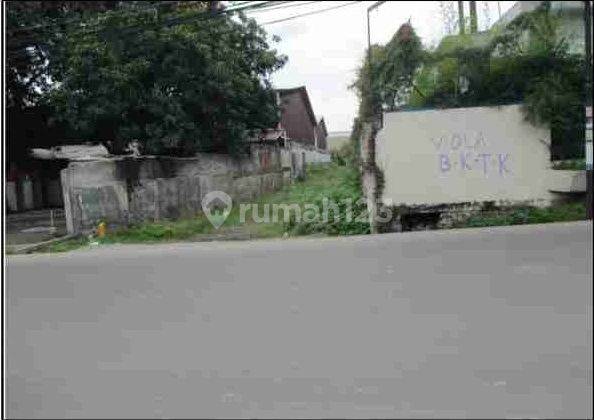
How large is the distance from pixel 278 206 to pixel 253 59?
210 inches

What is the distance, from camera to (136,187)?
1340 centimetres

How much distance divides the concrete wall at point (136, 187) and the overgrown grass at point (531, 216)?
6.94 metres

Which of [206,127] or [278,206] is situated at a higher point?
[206,127]

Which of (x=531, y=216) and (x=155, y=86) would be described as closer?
(x=531, y=216)

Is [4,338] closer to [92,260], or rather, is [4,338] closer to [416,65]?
[92,260]

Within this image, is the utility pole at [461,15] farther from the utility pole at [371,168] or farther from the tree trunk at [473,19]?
the utility pole at [371,168]

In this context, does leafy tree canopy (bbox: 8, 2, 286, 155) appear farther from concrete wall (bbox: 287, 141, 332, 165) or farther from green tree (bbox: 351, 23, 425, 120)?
concrete wall (bbox: 287, 141, 332, 165)

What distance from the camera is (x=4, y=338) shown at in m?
4.93

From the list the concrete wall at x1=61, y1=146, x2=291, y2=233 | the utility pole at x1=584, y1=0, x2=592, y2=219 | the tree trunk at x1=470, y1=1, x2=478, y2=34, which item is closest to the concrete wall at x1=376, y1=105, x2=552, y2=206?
the utility pole at x1=584, y1=0, x2=592, y2=219

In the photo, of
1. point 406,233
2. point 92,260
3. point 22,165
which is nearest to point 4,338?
point 92,260

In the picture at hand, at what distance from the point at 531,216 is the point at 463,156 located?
56.0 inches

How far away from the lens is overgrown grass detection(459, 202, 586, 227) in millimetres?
9602

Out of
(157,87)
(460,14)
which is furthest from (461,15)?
(157,87)

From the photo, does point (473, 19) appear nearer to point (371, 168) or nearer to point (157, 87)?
point (371, 168)
